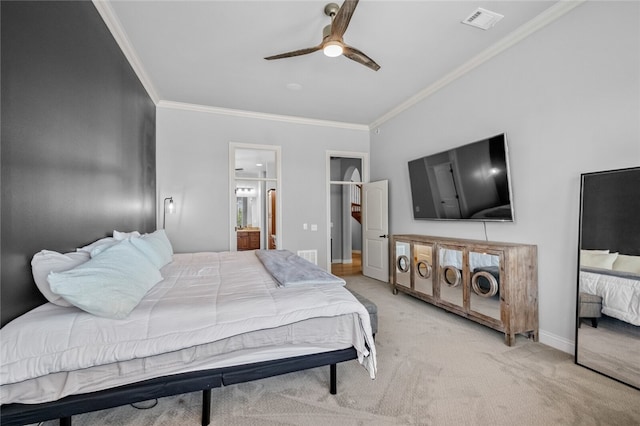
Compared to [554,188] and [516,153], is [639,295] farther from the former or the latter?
[516,153]

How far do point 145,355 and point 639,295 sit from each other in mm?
3107

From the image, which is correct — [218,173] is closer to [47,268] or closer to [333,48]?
[333,48]

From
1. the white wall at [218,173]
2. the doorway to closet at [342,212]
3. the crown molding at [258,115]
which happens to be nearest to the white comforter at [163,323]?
the white wall at [218,173]

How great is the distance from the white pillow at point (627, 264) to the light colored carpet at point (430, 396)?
0.80 m

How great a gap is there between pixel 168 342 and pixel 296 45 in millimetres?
2927

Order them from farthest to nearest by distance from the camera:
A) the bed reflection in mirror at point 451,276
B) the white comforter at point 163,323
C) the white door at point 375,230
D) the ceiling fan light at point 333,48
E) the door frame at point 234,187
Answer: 1. the white door at point 375,230
2. the door frame at point 234,187
3. the bed reflection in mirror at point 451,276
4. the ceiling fan light at point 333,48
5. the white comforter at point 163,323

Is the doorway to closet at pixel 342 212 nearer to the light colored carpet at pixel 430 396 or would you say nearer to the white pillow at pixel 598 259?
the light colored carpet at pixel 430 396

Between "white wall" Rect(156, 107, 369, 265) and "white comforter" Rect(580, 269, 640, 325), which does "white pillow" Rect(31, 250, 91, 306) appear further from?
"white comforter" Rect(580, 269, 640, 325)

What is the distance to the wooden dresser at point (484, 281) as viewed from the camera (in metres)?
2.58

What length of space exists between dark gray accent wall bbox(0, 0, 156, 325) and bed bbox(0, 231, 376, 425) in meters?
0.29

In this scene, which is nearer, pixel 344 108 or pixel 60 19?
pixel 60 19

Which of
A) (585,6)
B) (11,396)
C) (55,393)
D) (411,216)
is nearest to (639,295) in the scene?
(585,6)

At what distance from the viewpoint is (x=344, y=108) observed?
15.3 feet

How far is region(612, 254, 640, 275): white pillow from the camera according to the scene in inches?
75.5
